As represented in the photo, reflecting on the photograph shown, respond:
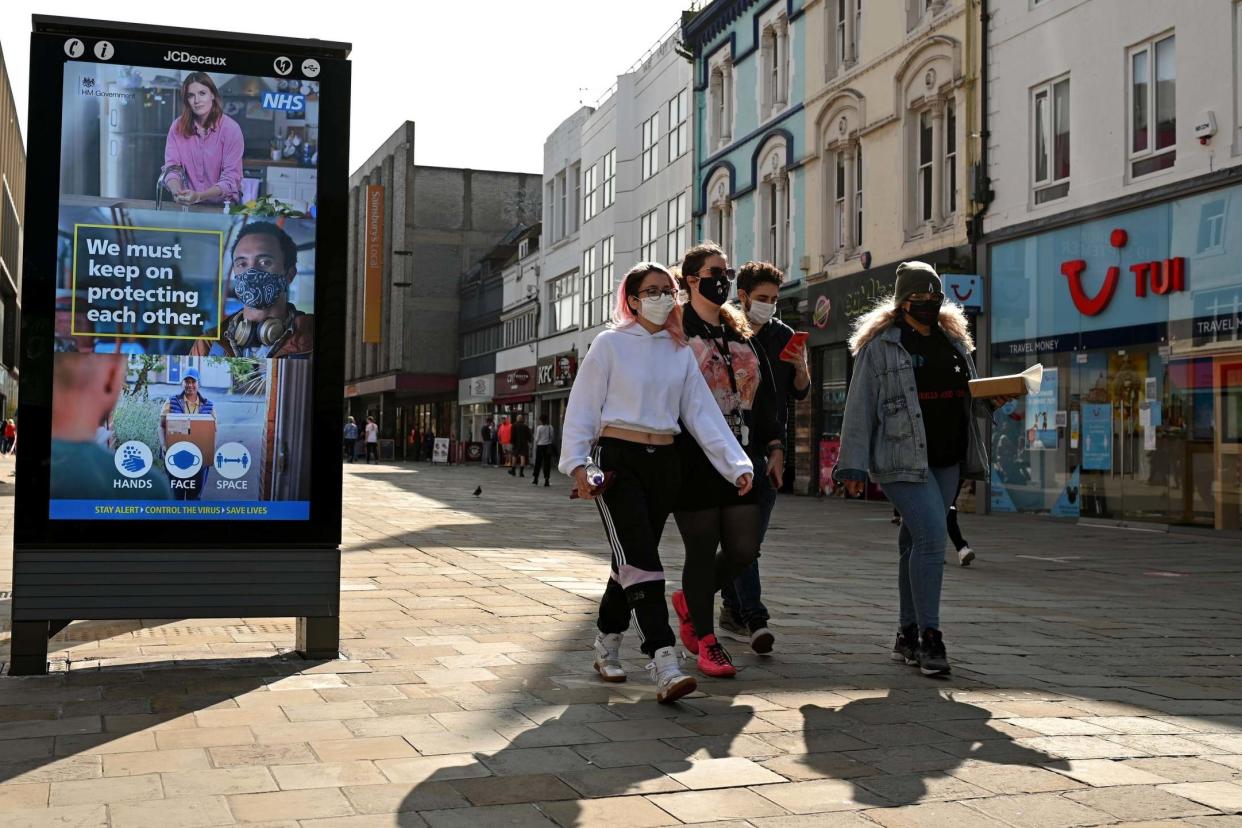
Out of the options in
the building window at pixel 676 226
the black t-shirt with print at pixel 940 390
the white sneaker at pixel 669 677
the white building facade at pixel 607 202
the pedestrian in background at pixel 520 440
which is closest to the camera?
the white sneaker at pixel 669 677

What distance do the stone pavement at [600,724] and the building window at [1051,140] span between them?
37.7ft

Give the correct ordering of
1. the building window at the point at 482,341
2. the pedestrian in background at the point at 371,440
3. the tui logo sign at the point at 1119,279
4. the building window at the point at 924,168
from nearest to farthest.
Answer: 1. the tui logo sign at the point at 1119,279
2. the building window at the point at 924,168
3. the pedestrian in background at the point at 371,440
4. the building window at the point at 482,341

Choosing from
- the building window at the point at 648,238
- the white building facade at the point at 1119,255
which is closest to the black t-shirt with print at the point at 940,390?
the white building facade at the point at 1119,255

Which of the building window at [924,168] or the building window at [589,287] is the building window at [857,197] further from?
the building window at [589,287]

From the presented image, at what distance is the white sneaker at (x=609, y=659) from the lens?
573cm

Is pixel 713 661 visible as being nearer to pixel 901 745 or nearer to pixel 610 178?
pixel 901 745

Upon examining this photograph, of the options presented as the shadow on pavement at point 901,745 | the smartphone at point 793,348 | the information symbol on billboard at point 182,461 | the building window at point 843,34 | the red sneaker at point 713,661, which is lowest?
the shadow on pavement at point 901,745

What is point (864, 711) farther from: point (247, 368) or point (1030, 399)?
point (1030, 399)

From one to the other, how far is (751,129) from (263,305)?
2555cm

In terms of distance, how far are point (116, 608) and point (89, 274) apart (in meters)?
1.41

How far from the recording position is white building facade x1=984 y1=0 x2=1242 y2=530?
16.1 metres

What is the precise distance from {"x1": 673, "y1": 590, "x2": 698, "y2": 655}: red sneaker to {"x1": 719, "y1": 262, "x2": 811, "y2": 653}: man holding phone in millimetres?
405

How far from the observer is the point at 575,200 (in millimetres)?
46875

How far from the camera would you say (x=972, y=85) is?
21.4 metres
